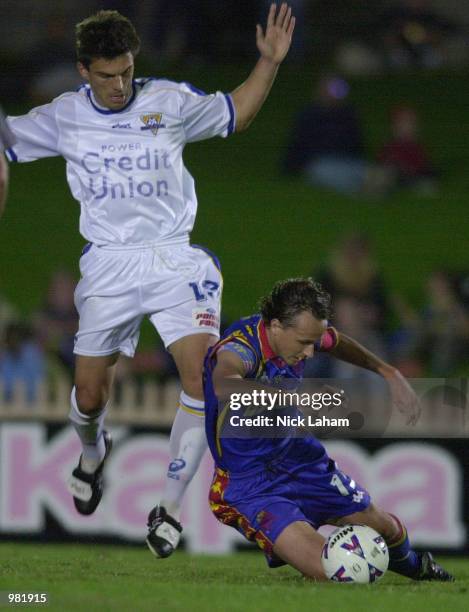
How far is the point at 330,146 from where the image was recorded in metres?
14.6

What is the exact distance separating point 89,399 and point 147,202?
3.66 feet

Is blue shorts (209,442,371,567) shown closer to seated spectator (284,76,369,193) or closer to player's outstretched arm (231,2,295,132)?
player's outstretched arm (231,2,295,132)

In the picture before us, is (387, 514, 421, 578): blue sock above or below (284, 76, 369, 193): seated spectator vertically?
below

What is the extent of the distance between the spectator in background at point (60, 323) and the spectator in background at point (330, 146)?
12.4ft

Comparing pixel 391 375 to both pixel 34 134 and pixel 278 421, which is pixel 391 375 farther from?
pixel 34 134

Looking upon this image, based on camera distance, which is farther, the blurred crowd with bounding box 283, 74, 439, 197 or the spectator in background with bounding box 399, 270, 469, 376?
the blurred crowd with bounding box 283, 74, 439, 197

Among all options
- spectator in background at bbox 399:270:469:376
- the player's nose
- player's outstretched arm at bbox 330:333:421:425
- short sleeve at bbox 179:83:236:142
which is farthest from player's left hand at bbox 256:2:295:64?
spectator in background at bbox 399:270:469:376

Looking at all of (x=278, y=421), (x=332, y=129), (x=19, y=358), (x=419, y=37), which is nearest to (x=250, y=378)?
(x=278, y=421)

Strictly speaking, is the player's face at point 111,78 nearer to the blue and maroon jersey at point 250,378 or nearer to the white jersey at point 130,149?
the white jersey at point 130,149

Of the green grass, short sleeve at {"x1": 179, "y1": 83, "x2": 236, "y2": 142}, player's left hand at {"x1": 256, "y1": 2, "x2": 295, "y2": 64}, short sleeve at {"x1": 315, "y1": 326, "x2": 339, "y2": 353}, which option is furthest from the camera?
the green grass

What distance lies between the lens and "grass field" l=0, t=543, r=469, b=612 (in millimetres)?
5613

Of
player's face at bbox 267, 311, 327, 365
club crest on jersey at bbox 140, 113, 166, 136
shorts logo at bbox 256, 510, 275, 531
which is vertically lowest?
shorts logo at bbox 256, 510, 275, 531

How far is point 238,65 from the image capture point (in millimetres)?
17281

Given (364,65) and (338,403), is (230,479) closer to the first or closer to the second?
(338,403)
